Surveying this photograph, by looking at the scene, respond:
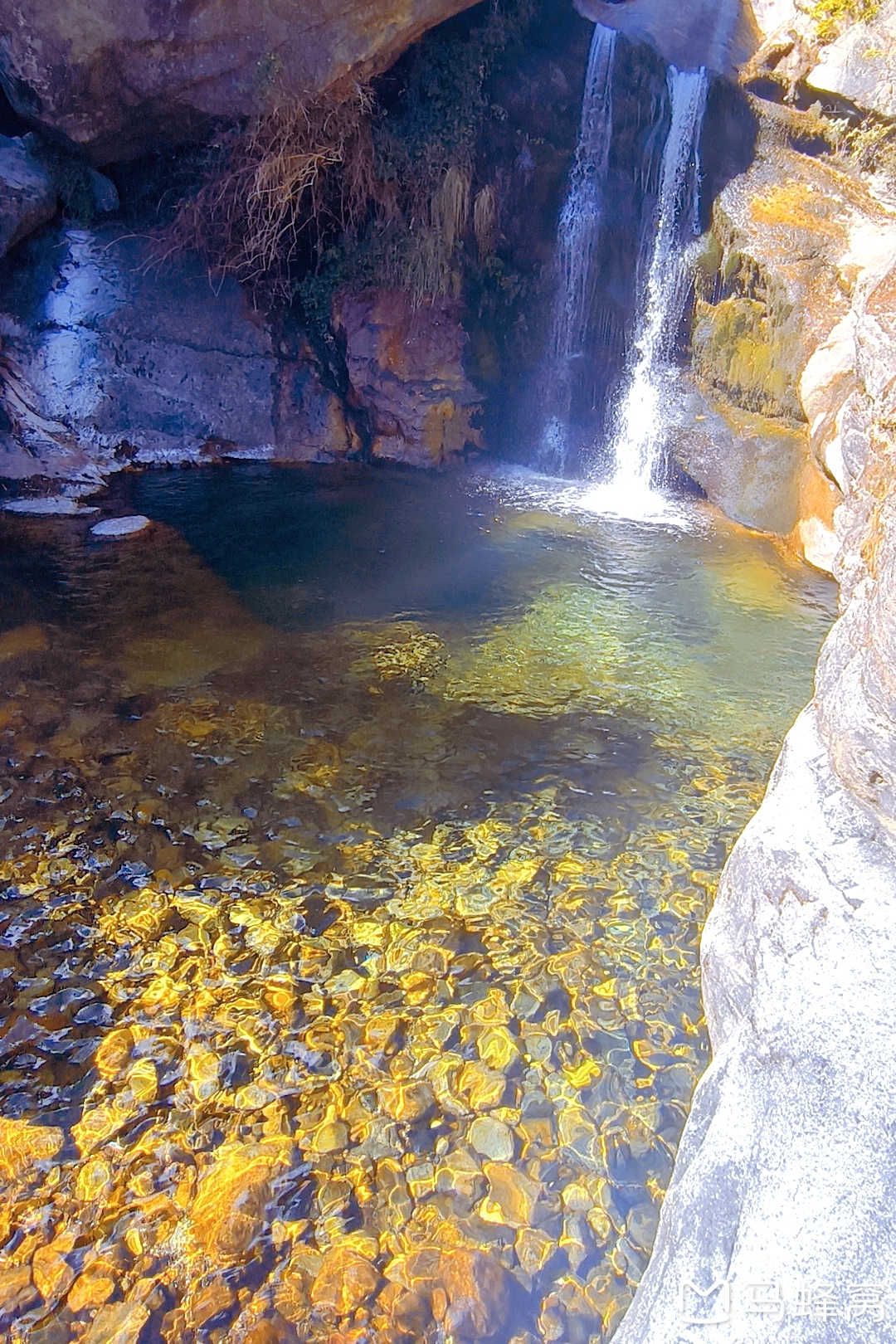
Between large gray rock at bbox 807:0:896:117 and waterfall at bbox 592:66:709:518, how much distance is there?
102 cm

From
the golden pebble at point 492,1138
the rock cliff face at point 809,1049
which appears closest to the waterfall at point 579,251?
the rock cliff face at point 809,1049

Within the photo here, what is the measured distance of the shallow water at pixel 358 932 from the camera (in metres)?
1.91

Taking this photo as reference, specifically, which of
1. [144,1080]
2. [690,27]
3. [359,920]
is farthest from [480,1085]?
[690,27]

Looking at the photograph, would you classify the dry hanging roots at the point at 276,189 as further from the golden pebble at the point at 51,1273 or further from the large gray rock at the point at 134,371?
the golden pebble at the point at 51,1273

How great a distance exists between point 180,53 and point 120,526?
3.93 meters

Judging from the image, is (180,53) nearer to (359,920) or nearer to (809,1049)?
(359,920)

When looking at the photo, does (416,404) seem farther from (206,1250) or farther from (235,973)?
(206,1250)

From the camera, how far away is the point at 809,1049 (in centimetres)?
145

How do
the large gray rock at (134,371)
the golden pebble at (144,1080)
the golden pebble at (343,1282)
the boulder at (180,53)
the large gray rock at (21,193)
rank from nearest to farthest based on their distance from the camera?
the golden pebble at (343,1282) → the golden pebble at (144,1080) → the boulder at (180,53) → the large gray rock at (21,193) → the large gray rock at (134,371)

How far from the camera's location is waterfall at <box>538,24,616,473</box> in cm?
740

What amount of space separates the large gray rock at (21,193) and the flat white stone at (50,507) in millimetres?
2171

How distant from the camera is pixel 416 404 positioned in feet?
26.0

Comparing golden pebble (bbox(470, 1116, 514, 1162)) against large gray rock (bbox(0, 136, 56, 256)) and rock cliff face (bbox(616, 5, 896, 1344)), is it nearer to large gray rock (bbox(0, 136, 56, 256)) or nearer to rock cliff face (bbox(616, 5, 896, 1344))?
rock cliff face (bbox(616, 5, 896, 1344))

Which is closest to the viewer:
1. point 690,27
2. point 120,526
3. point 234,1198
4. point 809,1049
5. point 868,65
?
point 809,1049
